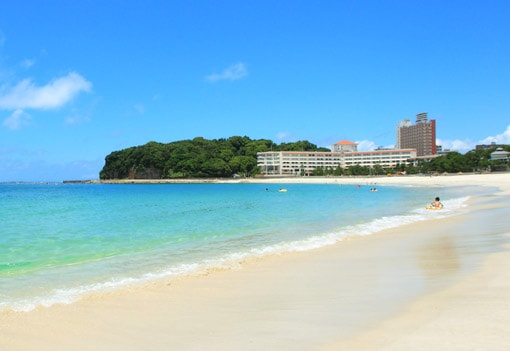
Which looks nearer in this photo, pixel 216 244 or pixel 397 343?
pixel 397 343

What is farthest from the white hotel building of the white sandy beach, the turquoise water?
the white sandy beach

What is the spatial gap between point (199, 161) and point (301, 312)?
506 ft

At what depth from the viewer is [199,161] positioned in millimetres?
158250

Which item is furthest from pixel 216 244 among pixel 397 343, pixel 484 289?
pixel 397 343

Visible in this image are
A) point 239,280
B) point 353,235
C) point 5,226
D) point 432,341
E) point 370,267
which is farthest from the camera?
point 5,226

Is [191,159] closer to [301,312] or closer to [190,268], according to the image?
[190,268]

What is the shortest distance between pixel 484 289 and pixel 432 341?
2.60 meters

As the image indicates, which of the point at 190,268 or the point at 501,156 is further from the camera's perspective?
the point at 501,156

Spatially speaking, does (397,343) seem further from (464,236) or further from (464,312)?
(464,236)

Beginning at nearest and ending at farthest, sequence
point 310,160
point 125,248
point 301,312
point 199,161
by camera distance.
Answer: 1. point 301,312
2. point 125,248
3. point 199,161
4. point 310,160

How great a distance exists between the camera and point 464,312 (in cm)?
526

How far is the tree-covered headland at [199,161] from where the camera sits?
154m

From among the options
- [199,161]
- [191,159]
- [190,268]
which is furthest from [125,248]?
[191,159]

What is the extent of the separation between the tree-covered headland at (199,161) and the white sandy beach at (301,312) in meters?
130
